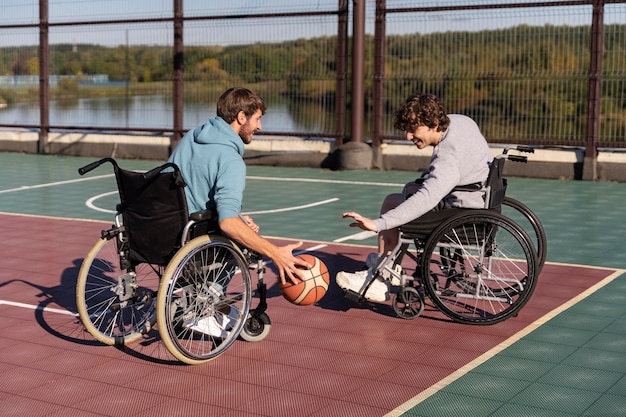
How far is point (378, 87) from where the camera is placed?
17719 millimetres

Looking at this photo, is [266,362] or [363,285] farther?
[363,285]

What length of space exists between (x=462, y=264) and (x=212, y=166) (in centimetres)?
199

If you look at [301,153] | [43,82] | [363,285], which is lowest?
[363,285]

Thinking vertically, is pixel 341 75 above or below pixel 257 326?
above

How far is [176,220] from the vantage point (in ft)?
20.2

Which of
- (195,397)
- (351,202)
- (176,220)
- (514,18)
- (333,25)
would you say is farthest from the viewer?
(333,25)

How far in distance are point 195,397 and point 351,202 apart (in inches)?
325

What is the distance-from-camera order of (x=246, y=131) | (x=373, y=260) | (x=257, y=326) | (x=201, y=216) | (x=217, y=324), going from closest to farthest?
(x=201, y=216), (x=217, y=324), (x=246, y=131), (x=257, y=326), (x=373, y=260)

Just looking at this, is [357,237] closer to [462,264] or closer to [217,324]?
[462,264]

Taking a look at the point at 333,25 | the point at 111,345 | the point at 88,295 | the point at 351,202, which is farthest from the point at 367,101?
the point at 111,345

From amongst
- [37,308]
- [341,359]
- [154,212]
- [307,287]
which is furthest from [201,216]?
[37,308]

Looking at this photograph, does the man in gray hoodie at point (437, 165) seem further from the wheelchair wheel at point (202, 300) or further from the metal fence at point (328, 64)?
the metal fence at point (328, 64)

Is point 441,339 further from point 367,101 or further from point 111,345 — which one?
point 367,101

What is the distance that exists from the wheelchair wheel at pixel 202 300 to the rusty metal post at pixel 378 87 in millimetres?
11291
